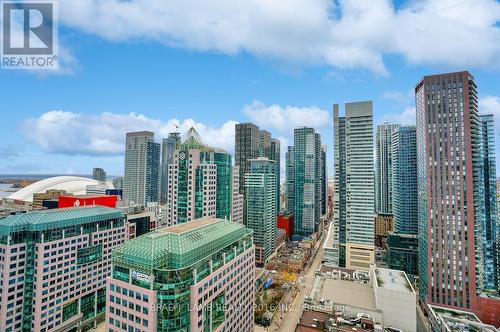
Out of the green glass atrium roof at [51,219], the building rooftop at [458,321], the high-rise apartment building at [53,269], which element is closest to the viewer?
the building rooftop at [458,321]

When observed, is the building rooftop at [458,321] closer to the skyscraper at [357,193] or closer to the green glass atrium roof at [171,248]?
the skyscraper at [357,193]

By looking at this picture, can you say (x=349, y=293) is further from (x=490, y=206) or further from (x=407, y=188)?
(x=407, y=188)

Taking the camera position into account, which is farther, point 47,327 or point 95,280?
point 95,280

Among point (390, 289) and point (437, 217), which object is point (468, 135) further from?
point (390, 289)

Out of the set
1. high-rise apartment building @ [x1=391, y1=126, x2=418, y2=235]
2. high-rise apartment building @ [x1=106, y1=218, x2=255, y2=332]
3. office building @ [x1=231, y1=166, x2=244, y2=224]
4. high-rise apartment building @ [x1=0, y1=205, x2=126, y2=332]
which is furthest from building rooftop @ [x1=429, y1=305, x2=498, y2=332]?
high-rise apartment building @ [x1=0, y1=205, x2=126, y2=332]

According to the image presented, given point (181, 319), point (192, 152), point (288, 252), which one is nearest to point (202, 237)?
point (181, 319)

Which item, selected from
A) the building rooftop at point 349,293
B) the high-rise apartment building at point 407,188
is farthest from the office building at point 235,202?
the high-rise apartment building at point 407,188
